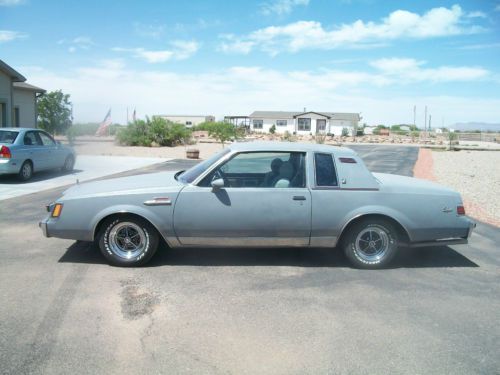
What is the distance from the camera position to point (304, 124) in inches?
3462

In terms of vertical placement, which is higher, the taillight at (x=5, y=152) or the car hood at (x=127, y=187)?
the taillight at (x=5, y=152)

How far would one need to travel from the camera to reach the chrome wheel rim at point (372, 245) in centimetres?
539

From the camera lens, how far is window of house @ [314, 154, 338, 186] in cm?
532

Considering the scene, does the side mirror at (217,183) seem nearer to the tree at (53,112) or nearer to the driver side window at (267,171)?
the driver side window at (267,171)

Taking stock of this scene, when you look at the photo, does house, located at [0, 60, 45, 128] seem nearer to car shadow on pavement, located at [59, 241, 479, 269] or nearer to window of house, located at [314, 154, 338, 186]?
car shadow on pavement, located at [59, 241, 479, 269]

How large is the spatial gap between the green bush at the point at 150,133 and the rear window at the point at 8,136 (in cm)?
2014

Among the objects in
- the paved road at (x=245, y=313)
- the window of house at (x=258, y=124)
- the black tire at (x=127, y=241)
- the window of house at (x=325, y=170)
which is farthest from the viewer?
the window of house at (x=258, y=124)

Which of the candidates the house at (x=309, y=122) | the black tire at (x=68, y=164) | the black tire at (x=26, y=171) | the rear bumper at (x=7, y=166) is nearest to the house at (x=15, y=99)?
the black tire at (x=68, y=164)

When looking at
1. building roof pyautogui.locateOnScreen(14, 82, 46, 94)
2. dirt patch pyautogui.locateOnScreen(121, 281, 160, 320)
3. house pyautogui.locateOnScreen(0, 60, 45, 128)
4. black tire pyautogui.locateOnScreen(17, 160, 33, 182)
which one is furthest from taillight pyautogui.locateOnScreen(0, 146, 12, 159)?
building roof pyautogui.locateOnScreen(14, 82, 46, 94)

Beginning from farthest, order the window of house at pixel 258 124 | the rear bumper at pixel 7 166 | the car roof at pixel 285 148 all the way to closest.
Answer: the window of house at pixel 258 124 < the rear bumper at pixel 7 166 < the car roof at pixel 285 148

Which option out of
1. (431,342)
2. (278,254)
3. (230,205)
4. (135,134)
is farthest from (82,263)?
(135,134)

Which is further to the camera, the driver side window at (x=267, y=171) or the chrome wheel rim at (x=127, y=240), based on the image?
the driver side window at (x=267, y=171)

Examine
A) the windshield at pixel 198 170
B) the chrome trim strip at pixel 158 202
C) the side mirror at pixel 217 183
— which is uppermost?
the windshield at pixel 198 170

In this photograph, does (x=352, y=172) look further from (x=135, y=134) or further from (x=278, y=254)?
(x=135, y=134)
